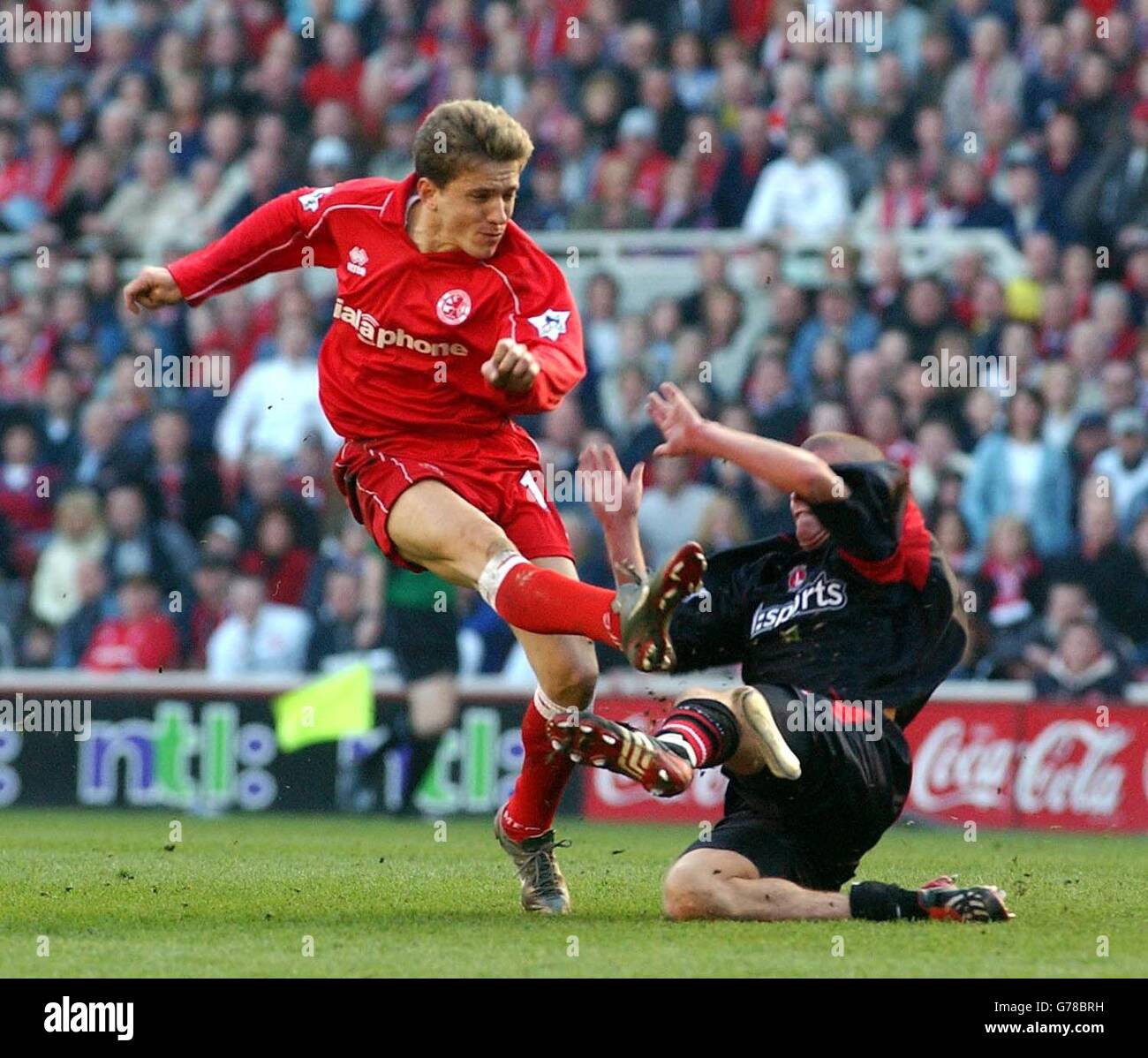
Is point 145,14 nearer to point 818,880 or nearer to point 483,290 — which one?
point 483,290

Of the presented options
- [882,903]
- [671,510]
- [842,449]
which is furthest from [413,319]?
[671,510]

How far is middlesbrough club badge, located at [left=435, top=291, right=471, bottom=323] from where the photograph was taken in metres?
7.00

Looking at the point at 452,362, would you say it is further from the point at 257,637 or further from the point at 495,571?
the point at 257,637

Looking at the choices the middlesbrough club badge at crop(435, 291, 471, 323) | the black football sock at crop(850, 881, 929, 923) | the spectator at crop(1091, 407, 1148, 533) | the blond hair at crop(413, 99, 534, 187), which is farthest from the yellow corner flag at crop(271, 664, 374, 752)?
the black football sock at crop(850, 881, 929, 923)

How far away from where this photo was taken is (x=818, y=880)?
21.6 feet

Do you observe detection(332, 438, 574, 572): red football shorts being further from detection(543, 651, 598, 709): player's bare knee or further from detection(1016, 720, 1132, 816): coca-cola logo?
detection(1016, 720, 1132, 816): coca-cola logo

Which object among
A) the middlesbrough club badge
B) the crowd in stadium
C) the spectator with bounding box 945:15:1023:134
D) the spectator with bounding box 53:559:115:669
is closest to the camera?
the middlesbrough club badge

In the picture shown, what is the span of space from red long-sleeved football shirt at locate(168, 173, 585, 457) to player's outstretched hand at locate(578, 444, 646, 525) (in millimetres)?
463

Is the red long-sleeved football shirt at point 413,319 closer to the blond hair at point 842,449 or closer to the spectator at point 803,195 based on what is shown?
the blond hair at point 842,449

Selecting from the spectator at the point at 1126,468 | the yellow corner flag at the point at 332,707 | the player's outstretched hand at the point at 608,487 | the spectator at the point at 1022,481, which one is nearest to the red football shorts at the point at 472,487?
the player's outstretched hand at the point at 608,487

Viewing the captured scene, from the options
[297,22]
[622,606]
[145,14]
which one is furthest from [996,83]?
[622,606]

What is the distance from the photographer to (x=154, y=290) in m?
7.37

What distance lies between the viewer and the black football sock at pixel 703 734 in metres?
6.07

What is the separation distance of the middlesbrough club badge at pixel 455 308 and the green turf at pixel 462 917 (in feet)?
6.40
